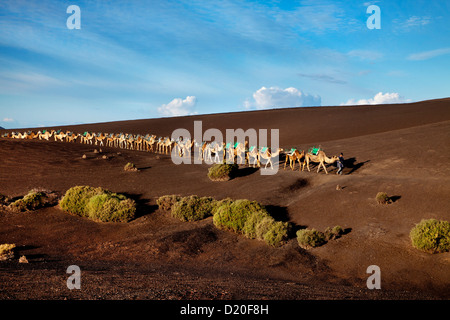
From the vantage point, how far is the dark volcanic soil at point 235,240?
8664 mm

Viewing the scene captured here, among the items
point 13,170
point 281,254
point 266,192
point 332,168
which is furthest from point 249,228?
point 13,170

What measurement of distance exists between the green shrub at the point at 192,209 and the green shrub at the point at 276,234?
442 cm

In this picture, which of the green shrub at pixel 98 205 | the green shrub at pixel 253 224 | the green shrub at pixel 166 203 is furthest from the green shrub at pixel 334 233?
the green shrub at pixel 98 205

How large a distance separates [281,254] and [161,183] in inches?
535

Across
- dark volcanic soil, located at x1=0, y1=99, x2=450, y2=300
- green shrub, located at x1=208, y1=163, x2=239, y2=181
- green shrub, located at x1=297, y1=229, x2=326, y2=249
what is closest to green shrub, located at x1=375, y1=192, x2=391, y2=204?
dark volcanic soil, located at x1=0, y1=99, x2=450, y2=300

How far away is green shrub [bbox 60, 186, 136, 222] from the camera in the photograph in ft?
55.5

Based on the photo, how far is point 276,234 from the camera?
44.0 feet

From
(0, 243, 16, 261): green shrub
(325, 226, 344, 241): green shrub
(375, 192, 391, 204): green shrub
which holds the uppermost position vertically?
(375, 192, 391, 204): green shrub

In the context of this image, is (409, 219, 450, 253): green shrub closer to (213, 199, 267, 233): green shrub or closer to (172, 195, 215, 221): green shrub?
(213, 199, 267, 233): green shrub

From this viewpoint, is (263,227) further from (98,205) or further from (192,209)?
(98,205)

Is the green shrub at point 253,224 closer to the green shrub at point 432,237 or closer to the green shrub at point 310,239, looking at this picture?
the green shrub at point 310,239

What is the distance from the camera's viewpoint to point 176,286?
27.9ft

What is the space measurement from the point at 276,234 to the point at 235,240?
1.96 metres

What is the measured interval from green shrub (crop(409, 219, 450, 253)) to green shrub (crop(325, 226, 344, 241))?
8.73 ft
